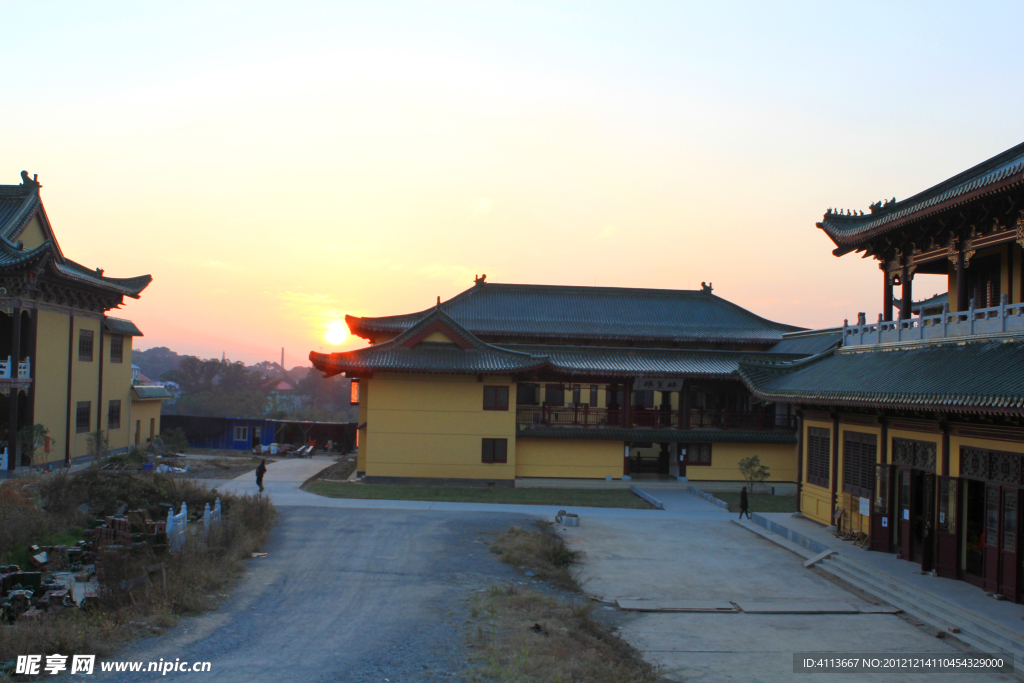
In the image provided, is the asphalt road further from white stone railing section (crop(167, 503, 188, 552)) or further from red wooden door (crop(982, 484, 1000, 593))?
red wooden door (crop(982, 484, 1000, 593))

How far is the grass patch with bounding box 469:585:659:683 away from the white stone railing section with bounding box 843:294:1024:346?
34.7ft

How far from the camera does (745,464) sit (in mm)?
25781

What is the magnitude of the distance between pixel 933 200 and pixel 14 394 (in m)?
29.2

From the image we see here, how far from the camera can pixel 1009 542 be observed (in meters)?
12.8

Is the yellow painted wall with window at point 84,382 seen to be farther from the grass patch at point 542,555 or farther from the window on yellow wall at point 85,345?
the grass patch at point 542,555

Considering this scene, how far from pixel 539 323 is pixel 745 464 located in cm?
1294

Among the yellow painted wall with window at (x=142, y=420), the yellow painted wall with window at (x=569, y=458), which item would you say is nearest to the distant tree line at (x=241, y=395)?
the yellow painted wall with window at (x=142, y=420)

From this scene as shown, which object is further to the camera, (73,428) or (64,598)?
(73,428)

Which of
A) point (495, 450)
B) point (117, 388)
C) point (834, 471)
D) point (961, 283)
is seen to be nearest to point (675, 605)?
point (834, 471)

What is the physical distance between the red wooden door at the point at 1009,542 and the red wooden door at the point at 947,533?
1260 mm

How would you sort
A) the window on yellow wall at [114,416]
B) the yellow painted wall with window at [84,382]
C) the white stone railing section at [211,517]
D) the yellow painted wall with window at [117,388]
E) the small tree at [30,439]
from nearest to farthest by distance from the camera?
the white stone railing section at [211,517] → the small tree at [30,439] → the yellow painted wall with window at [84,382] → the yellow painted wall with window at [117,388] → the window on yellow wall at [114,416]

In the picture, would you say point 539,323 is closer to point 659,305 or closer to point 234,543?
point 659,305

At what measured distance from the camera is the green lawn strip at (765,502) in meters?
24.9

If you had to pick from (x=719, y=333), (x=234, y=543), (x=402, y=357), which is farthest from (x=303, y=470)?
(x=719, y=333)
